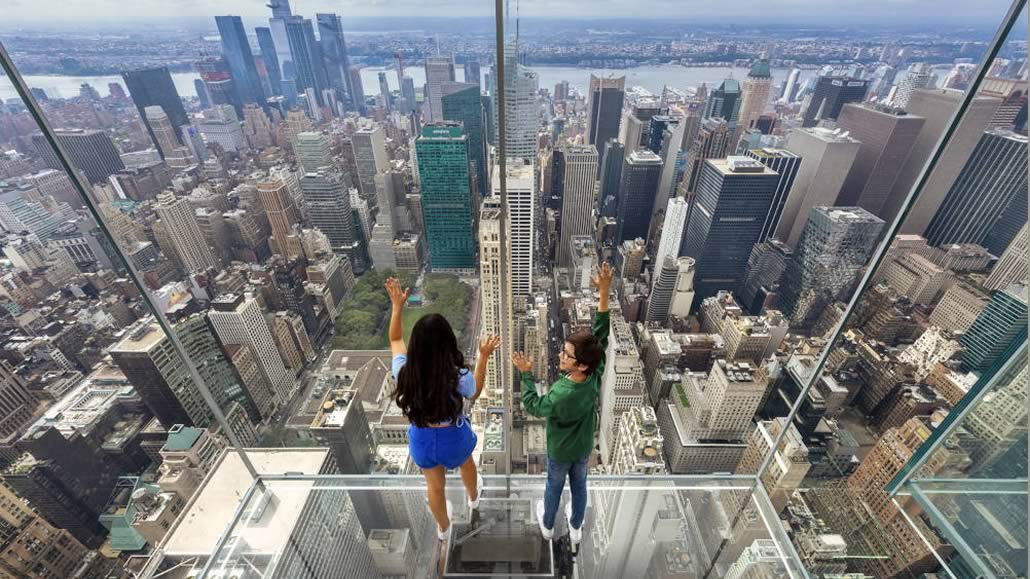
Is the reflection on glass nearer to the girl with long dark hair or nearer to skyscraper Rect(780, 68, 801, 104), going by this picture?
the girl with long dark hair

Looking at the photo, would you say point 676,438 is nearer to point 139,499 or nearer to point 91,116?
point 139,499

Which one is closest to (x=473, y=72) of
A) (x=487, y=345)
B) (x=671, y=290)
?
(x=671, y=290)

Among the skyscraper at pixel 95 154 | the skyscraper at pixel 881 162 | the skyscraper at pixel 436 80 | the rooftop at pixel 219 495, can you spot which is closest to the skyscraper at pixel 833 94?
the skyscraper at pixel 881 162

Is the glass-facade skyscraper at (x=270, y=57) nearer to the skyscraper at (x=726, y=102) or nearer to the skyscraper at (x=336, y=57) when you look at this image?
the skyscraper at (x=336, y=57)

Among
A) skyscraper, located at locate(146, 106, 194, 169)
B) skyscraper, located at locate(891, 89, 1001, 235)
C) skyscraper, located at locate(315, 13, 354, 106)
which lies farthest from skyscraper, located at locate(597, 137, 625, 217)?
skyscraper, located at locate(146, 106, 194, 169)

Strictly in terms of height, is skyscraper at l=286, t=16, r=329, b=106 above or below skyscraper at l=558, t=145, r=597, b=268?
above

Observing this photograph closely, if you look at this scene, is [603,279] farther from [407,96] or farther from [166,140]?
[407,96]
